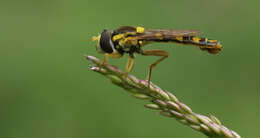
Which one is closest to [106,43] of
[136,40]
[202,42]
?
[136,40]

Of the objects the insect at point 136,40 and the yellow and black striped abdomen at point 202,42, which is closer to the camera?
the insect at point 136,40

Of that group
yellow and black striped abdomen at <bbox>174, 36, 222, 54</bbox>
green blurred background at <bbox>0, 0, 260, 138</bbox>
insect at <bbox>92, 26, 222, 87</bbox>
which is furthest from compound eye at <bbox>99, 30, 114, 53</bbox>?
green blurred background at <bbox>0, 0, 260, 138</bbox>

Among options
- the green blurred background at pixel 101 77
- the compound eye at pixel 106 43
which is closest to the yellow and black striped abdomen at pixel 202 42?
the compound eye at pixel 106 43

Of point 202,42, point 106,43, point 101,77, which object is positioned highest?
point 106,43

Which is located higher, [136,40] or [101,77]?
[136,40]

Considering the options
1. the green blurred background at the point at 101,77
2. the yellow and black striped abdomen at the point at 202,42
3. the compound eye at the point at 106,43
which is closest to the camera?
the compound eye at the point at 106,43

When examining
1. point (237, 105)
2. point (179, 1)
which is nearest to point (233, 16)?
point (179, 1)

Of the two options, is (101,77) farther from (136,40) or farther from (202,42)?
(202,42)

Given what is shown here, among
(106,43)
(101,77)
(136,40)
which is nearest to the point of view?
(106,43)

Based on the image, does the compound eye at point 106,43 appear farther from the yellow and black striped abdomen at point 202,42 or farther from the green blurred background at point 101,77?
the green blurred background at point 101,77
